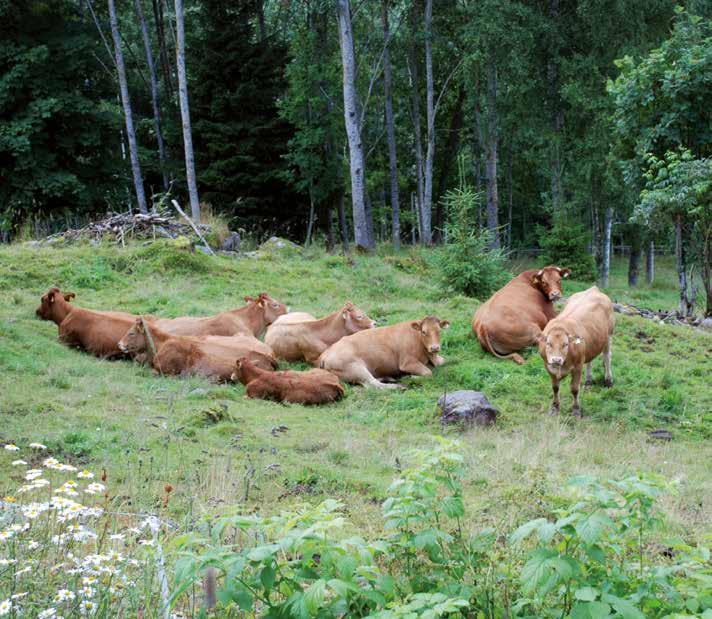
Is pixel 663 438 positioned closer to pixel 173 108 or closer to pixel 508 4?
pixel 508 4

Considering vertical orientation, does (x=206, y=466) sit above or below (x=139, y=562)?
below

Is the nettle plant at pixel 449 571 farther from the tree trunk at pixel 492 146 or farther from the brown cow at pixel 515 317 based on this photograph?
the tree trunk at pixel 492 146

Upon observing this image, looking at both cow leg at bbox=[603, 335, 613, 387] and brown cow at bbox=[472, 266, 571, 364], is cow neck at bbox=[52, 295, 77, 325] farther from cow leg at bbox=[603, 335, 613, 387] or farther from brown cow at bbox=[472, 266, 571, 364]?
cow leg at bbox=[603, 335, 613, 387]

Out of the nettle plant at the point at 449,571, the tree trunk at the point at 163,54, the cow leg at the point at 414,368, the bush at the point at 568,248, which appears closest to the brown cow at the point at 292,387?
the cow leg at the point at 414,368

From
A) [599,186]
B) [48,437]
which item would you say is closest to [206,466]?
[48,437]

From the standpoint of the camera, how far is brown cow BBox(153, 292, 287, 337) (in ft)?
41.7

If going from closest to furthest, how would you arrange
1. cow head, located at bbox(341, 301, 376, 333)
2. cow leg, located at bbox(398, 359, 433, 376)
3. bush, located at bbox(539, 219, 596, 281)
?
1. cow leg, located at bbox(398, 359, 433, 376)
2. cow head, located at bbox(341, 301, 376, 333)
3. bush, located at bbox(539, 219, 596, 281)

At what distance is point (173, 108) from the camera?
112ft

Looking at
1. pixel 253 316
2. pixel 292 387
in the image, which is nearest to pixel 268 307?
pixel 253 316

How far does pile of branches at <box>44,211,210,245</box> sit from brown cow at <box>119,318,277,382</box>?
352 inches

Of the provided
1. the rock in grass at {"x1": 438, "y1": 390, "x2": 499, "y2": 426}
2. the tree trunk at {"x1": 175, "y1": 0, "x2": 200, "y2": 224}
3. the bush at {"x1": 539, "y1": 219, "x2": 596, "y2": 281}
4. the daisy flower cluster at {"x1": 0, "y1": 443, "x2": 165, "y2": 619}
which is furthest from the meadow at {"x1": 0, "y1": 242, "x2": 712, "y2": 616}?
the bush at {"x1": 539, "y1": 219, "x2": 596, "y2": 281}

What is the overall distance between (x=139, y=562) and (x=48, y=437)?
12.2 feet

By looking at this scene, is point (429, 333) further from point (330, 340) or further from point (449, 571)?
point (449, 571)

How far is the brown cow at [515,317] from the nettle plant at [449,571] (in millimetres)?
7692
